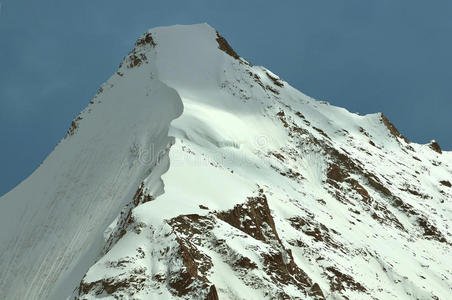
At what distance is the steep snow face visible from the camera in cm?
3133

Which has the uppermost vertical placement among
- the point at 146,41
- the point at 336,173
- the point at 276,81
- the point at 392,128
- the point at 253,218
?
the point at 392,128

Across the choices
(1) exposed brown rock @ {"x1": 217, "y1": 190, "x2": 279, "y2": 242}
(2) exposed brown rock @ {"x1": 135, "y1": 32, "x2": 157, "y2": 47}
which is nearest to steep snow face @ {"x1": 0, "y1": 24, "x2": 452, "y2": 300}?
(1) exposed brown rock @ {"x1": 217, "y1": 190, "x2": 279, "y2": 242}

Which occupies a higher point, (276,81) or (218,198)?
(276,81)

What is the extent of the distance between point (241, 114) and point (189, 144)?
14891 mm

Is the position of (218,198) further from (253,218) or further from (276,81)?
(276,81)

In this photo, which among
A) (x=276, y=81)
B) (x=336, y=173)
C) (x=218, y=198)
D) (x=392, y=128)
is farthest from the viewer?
(x=392, y=128)

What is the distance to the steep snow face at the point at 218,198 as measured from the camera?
3133 cm

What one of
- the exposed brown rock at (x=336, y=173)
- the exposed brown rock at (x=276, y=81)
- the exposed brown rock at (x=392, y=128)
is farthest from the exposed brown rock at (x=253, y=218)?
the exposed brown rock at (x=392, y=128)

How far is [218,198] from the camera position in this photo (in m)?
36.7

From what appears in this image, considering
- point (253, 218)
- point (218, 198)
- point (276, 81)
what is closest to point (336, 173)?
point (276, 81)

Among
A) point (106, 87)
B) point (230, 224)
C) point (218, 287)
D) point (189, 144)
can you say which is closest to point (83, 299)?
point (218, 287)

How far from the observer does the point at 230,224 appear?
114 feet

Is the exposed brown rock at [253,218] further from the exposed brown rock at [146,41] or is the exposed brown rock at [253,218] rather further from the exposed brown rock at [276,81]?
the exposed brown rock at [276,81]

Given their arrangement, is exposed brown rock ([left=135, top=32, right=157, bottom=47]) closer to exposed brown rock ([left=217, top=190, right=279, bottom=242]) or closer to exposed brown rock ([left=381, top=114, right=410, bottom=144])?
exposed brown rock ([left=381, top=114, right=410, bottom=144])
